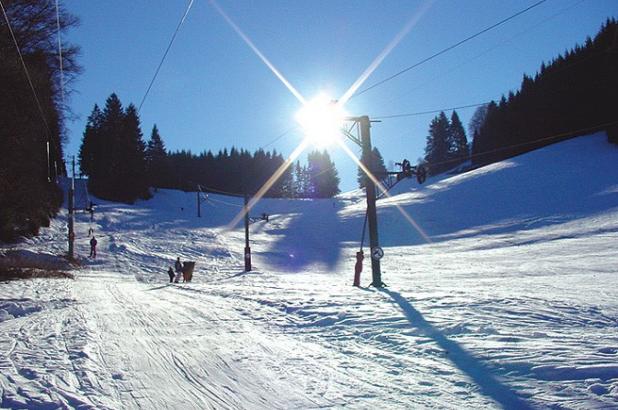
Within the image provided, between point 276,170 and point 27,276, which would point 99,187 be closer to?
point 276,170

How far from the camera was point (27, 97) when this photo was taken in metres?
16.5

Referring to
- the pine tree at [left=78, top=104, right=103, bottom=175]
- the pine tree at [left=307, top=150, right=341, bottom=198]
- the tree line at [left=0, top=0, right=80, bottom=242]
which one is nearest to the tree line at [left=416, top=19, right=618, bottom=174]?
the pine tree at [left=307, top=150, right=341, bottom=198]

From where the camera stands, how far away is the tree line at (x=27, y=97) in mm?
15914

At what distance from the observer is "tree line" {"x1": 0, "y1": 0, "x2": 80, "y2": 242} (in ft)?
52.2

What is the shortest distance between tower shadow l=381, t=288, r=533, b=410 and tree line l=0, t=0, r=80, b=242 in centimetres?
1457

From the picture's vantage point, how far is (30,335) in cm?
736

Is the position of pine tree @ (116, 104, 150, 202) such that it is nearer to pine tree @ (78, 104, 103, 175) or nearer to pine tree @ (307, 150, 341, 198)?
pine tree @ (78, 104, 103, 175)

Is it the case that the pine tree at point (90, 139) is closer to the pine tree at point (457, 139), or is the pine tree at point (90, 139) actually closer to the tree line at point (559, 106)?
the tree line at point (559, 106)

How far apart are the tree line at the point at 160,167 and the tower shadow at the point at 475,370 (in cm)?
3015

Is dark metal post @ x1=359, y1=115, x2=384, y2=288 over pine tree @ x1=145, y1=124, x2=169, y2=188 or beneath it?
beneath

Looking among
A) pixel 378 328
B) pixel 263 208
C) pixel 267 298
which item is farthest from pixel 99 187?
pixel 378 328

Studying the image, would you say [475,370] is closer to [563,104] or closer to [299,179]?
[563,104]

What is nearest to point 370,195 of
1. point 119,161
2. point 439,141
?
point 119,161

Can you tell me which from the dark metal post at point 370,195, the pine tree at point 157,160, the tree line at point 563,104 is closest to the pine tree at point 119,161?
the pine tree at point 157,160
